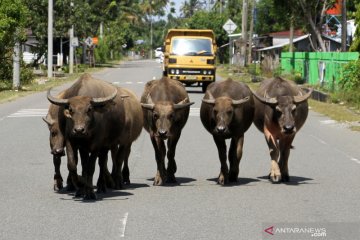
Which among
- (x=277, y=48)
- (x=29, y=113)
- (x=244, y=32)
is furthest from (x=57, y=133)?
(x=277, y=48)

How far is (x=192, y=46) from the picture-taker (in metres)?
40.5

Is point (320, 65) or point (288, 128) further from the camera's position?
point (320, 65)

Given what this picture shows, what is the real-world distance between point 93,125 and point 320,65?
28.5 meters

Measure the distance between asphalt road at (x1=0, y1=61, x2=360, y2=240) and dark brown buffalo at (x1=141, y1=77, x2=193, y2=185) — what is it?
37 centimetres

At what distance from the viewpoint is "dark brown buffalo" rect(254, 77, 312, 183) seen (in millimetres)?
13234

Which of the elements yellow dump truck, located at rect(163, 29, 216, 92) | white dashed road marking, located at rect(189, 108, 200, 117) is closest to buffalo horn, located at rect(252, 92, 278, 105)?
white dashed road marking, located at rect(189, 108, 200, 117)

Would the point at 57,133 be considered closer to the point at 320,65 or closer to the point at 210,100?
the point at 210,100

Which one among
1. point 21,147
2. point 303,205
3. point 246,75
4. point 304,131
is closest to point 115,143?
point 303,205

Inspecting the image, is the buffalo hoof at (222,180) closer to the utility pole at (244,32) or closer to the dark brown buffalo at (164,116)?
the dark brown buffalo at (164,116)

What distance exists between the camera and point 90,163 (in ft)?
38.8

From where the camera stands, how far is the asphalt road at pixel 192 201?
31.7ft

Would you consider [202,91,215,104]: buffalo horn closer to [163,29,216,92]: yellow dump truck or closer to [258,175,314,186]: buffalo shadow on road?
[258,175,314,186]: buffalo shadow on road

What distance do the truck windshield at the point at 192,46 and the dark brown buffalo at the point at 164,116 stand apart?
26.3 m

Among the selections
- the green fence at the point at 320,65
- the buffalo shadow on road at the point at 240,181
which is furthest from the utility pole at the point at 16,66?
the buffalo shadow on road at the point at 240,181
